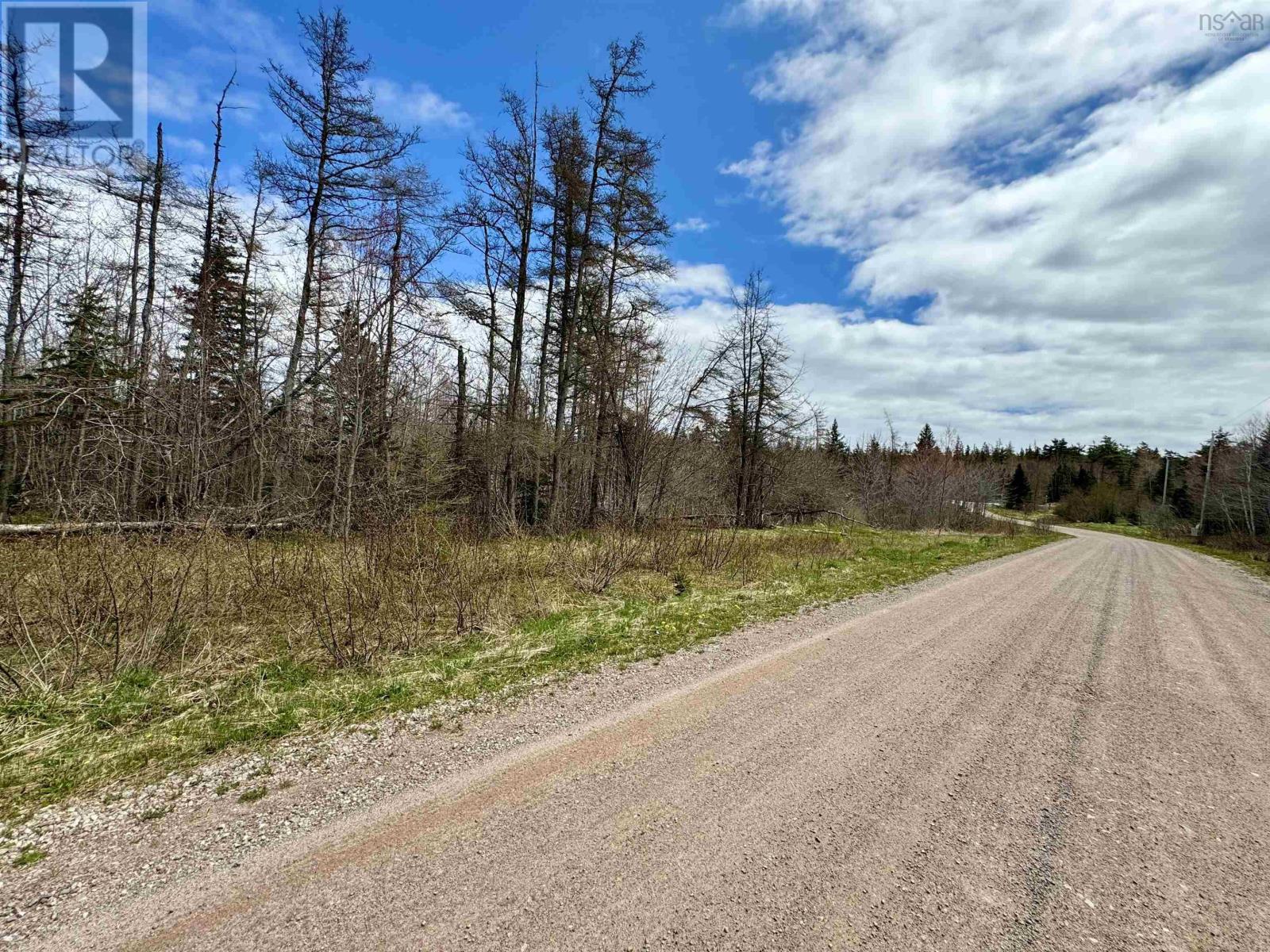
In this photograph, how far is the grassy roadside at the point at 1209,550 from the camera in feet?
68.6

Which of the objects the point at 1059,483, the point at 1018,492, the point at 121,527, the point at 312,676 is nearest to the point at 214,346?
the point at 121,527

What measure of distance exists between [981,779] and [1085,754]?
1.10 m

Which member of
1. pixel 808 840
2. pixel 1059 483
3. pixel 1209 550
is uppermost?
pixel 1059 483

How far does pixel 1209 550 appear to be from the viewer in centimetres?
3119

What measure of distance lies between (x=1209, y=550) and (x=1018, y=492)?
192 feet

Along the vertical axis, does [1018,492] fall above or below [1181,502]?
above

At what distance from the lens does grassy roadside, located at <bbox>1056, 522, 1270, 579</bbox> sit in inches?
823

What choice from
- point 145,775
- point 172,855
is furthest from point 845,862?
point 145,775

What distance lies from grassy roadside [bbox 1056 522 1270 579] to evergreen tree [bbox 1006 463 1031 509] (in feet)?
65.5

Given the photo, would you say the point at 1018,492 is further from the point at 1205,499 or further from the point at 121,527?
the point at 121,527

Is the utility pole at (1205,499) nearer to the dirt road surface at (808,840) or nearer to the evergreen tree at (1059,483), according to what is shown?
the evergreen tree at (1059,483)

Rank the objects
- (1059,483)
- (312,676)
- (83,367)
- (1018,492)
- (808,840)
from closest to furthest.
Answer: (808,840) < (312,676) < (83,367) < (1018,492) < (1059,483)

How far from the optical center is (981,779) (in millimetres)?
3314

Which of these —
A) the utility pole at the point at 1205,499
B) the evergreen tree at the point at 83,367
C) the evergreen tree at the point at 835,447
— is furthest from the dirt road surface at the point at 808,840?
the utility pole at the point at 1205,499
